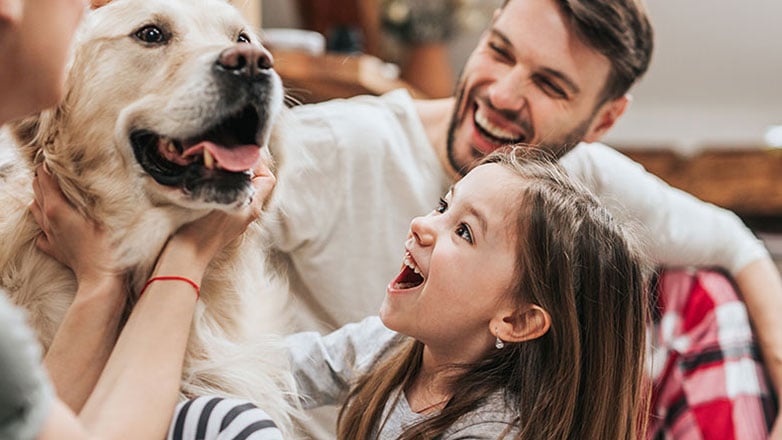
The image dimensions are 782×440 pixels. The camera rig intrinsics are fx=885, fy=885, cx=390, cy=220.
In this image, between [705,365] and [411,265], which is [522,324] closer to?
[411,265]

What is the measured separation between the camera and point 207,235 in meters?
1.15

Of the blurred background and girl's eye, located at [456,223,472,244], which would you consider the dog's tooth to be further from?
the blurred background

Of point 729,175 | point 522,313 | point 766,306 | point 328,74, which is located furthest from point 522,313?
point 729,175

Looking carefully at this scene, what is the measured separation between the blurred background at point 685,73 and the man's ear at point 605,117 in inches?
49.2

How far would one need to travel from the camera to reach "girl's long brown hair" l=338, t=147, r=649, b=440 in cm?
119

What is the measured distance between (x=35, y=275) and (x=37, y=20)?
0.50 m

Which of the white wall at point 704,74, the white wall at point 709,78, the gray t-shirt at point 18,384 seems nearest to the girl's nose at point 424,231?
the gray t-shirt at point 18,384

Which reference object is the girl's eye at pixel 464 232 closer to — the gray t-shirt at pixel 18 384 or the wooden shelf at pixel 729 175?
the gray t-shirt at pixel 18 384

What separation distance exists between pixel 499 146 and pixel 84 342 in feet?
2.88

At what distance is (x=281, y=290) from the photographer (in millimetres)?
1493

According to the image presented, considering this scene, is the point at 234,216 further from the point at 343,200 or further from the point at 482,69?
the point at 482,69

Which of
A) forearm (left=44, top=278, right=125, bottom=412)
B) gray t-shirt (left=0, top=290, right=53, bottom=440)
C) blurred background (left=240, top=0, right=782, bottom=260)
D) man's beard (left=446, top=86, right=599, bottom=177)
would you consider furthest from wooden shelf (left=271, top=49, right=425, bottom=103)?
gray t-shirt (left=0, top=290, right=53, bottom=440)

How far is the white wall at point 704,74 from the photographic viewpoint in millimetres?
4023

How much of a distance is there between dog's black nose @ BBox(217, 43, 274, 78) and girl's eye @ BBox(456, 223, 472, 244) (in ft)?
1.15
